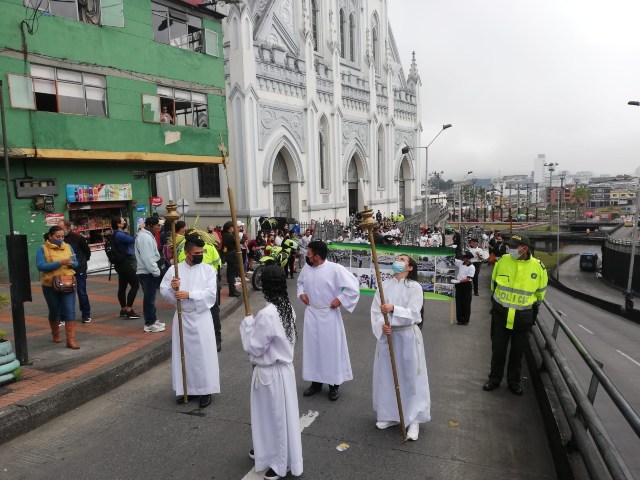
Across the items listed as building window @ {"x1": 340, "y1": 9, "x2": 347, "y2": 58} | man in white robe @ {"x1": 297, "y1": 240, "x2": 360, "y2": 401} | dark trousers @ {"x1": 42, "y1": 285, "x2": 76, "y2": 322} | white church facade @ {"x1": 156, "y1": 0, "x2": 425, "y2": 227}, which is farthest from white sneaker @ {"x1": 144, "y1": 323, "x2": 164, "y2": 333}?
building window @ {"x1": 340, "y1": 9, "x2": 347, "y2": 58}

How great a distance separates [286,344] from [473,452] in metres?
2.03

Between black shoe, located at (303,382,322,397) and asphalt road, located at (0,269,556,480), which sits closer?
asphalt road, located at (0,269,556,480)

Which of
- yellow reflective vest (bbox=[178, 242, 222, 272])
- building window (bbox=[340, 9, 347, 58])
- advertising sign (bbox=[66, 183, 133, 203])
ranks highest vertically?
building window (bbox=[340, 9, 347, 58])

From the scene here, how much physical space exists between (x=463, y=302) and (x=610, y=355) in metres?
8.50

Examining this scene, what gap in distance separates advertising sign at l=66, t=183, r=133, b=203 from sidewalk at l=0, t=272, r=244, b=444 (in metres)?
5.43

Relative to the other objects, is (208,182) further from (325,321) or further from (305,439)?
(305,439)

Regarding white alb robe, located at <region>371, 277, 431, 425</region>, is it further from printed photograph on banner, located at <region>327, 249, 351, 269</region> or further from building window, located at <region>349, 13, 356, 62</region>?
building window, located at <region>349, 13, 356, 62</region>

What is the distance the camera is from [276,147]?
26172 mm

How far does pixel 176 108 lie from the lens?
53.0ft

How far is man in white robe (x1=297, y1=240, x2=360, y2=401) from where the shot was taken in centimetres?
558

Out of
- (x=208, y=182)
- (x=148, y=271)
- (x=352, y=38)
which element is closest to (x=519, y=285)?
(x=148, y=271)

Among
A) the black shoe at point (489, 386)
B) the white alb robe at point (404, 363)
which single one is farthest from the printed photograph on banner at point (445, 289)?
the white alb robe at point (404, 363)

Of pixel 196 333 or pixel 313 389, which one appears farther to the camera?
pixel 313 389

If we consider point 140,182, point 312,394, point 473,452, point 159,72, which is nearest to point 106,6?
point 159,72
